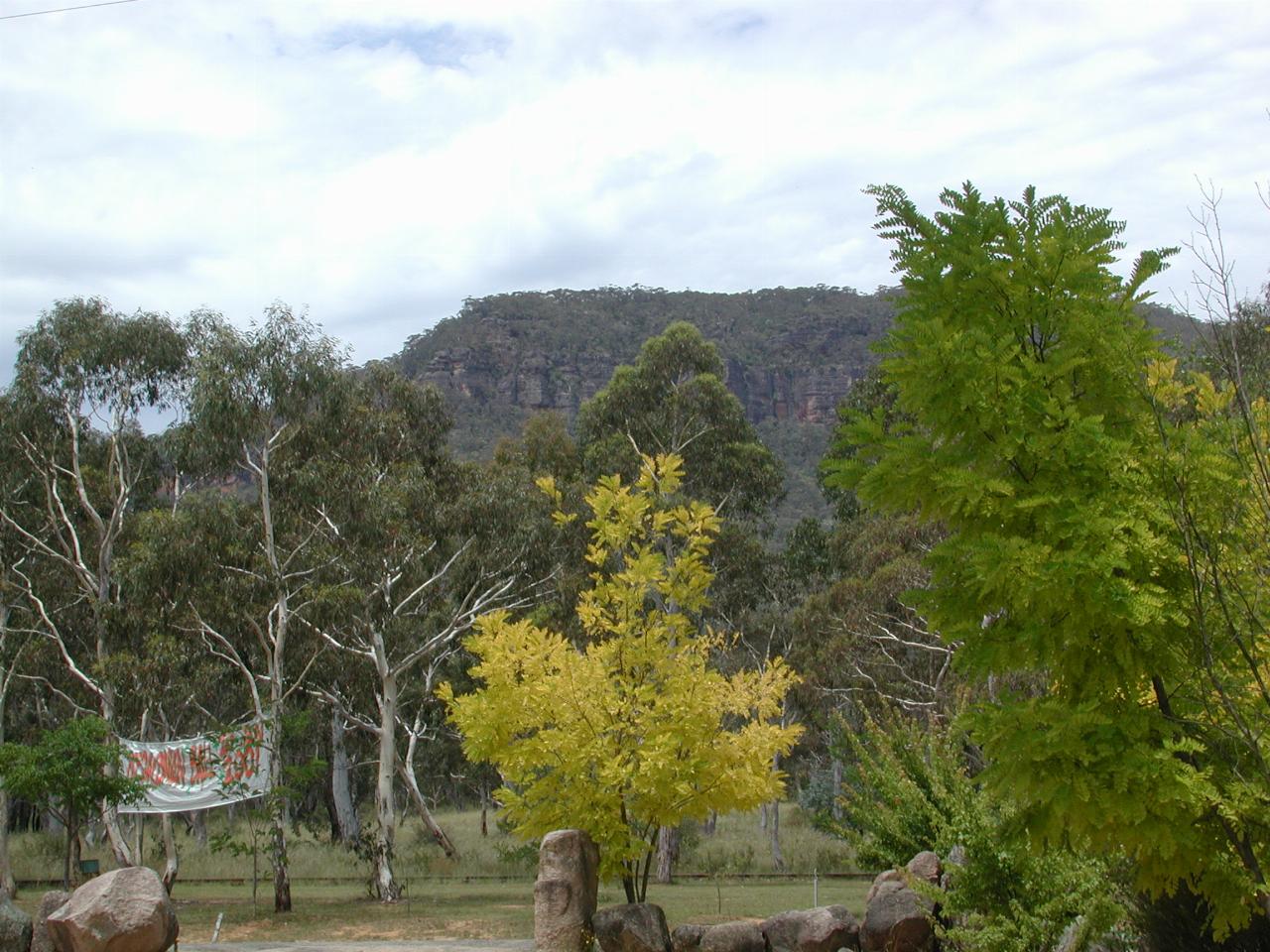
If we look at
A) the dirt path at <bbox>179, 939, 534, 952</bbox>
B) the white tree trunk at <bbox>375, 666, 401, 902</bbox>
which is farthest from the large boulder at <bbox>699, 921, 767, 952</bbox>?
the white tree trunk at <bbox>375, 666, 401, 902</bbox>

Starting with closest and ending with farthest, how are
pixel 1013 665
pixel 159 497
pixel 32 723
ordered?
1. pixel 1013 665
2. pixel 159 497
3. pixel 32 723

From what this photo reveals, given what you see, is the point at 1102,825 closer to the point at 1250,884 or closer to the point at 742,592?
the point at 1250,884

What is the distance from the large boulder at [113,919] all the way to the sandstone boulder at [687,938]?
5.63 meters

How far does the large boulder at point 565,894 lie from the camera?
13.4 meters

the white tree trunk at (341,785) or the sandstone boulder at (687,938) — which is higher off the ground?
the sandstone boulder at (687,938)

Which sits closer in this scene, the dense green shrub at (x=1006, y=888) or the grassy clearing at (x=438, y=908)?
the dense green shrub at (x=1006, y=888)

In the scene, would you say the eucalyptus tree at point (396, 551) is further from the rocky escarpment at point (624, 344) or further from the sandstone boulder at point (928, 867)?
the rocky escarpment at point (624, 344)

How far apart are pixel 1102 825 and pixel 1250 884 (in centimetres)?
81

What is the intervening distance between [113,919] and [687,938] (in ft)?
20.4

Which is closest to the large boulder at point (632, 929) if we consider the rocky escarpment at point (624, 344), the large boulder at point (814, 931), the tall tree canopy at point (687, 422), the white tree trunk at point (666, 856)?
the large boulder at point (814, 931)

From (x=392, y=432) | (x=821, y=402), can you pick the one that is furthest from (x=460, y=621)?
(x=821, y=402)

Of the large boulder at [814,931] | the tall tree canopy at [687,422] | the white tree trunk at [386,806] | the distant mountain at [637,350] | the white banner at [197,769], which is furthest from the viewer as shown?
the distant mountain at [637,350]

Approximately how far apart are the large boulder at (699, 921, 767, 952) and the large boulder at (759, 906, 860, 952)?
0.17 m

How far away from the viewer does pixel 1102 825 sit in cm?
701
